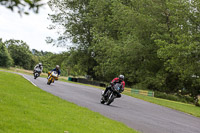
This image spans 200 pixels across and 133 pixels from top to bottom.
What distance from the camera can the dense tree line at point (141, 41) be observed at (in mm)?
36906

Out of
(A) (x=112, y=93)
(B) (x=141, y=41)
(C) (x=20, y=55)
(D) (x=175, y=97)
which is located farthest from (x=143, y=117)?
(C) (x=20, y=55)

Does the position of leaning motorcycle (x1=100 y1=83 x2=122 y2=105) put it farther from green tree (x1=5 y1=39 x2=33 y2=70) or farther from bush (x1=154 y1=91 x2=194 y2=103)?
green tree (x1=5 y1=39 x2=33 y2=70)

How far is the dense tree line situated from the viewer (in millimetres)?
36906

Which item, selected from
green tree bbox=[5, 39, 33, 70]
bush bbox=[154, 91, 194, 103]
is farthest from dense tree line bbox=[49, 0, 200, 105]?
green tree bbox=[5, 39, 33, 70]

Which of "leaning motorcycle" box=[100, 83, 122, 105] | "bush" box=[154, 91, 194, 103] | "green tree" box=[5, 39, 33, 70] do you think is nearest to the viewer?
"leaning motorcycle" box=[100, 83, 122, 105]

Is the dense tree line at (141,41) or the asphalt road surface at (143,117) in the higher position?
the dense tree line at (141,41)

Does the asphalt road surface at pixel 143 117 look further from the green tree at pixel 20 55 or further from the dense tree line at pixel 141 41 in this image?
the green tree at pixel 20 55

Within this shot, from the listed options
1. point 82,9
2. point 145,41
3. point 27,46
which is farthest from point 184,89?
point 27,46

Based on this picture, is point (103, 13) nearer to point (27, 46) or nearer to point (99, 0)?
point (99, 0)

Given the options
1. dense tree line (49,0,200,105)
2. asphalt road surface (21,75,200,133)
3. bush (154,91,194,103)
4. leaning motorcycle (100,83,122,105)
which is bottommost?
bush (154,91,194,103)

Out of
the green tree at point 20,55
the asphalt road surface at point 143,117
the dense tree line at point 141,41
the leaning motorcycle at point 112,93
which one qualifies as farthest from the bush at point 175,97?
the green tree at point 20,55

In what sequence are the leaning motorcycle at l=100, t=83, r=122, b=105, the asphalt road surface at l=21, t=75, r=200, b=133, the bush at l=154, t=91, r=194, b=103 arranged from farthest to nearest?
Result: the bush at l=154, t=91, r=194, b=103 < the leaning motorcycle at l=100, t=83, r=122, b=105 < the asphalt road surface at l=21, t=75, r=200, b=133

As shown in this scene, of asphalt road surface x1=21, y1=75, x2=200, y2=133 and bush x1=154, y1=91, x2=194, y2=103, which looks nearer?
asphalt road surface x1=21, y1=75, x2=200, y2=133

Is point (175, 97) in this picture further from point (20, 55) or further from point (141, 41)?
point (20, 55)
